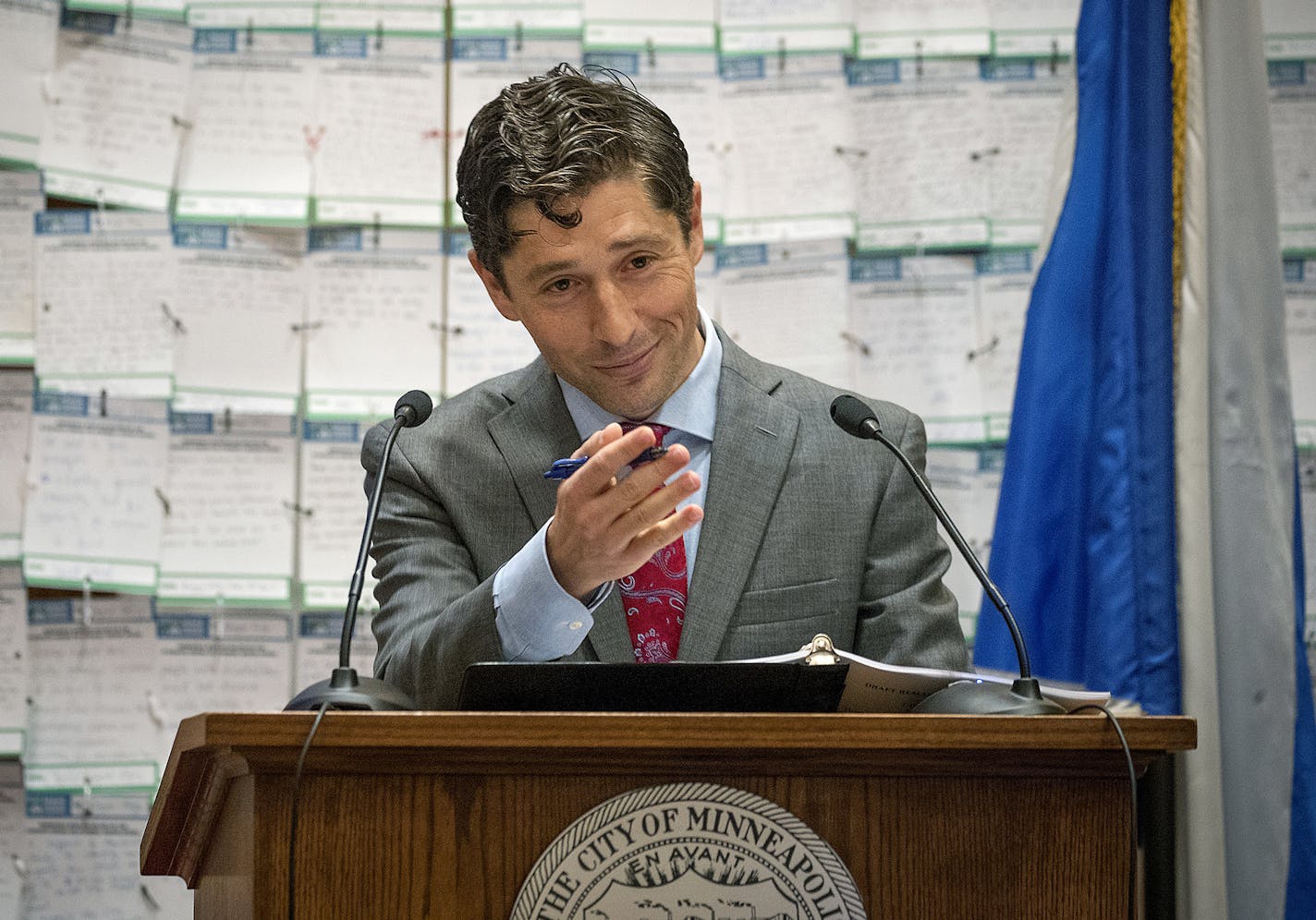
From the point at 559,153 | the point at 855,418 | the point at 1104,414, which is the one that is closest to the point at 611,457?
the point at 855,418

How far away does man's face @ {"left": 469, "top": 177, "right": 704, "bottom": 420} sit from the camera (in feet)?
6.16

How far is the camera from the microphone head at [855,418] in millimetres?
1573

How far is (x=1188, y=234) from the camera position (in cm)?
254

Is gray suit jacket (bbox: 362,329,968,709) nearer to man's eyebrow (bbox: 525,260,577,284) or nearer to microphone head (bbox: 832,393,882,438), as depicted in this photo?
man's eyebrow (bbox: 525,260,577,284)

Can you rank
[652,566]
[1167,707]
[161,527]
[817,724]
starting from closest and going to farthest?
[817,724] < [652,566] < [1167,707] < [161,527]

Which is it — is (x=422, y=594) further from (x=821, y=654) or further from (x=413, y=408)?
(x=821, y=654)

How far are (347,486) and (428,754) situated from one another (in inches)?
76.8

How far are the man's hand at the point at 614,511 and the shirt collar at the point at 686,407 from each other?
21.8 inches

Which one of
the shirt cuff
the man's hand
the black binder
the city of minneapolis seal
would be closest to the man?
the shirt cuff

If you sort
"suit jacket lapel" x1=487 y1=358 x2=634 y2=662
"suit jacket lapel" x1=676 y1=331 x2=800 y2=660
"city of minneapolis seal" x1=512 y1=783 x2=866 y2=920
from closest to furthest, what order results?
"city of minneapolis seal" x1=512 y1=783 x2=866 y2=920
"suit jacket lapel" x1=676 y1=331 x2=800 y2=660
"suit jacket lapel" x1=487 y1=358 x2=634 y2=662

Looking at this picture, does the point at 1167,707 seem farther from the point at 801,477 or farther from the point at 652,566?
the point at 652,566

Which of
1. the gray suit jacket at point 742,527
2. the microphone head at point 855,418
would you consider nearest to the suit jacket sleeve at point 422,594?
the gray suit jacket at point 742,527

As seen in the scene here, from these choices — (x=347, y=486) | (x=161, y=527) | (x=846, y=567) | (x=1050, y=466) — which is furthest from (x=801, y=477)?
(x=161, y=527)

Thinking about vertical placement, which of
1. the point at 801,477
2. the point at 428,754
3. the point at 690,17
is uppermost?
the point at 690,17
